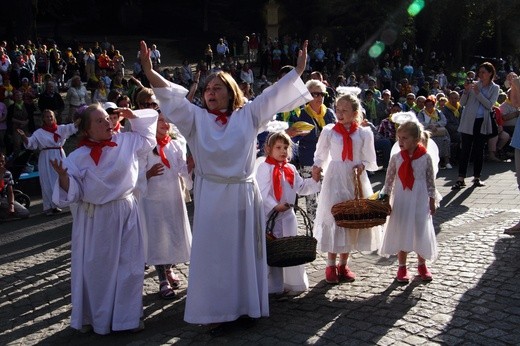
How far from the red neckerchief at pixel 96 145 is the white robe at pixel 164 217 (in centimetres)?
95

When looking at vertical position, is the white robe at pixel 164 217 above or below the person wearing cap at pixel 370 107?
below

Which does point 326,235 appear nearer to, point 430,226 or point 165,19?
point 430,226

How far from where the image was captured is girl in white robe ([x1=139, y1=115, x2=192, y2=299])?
681cm

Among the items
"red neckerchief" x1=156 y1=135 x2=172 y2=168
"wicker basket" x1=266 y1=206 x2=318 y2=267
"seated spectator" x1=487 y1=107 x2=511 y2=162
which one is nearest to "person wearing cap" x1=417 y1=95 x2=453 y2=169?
"seated spectator" x1=487 y1=107 x2=511 y2=162

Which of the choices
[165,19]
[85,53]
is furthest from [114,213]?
[165,19]

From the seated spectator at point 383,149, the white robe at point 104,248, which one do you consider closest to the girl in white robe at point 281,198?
the white robe at point 104,248

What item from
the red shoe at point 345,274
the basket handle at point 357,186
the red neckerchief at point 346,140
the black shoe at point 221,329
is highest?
the red neckerchief at point 346,140

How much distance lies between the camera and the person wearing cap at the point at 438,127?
49.1 feet

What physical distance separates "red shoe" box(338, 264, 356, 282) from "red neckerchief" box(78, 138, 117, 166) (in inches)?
104

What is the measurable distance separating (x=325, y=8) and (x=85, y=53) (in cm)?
1743

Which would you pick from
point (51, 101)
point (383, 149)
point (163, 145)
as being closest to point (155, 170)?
point (163, 145)

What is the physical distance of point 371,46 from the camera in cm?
3841

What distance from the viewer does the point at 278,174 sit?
6.54 metres

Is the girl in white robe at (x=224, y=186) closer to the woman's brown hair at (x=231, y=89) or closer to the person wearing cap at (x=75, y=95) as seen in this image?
the woman's brown hair at (x=231, y=89)
